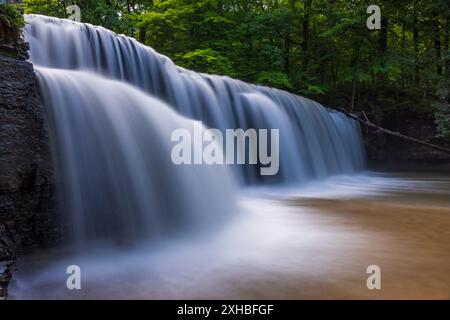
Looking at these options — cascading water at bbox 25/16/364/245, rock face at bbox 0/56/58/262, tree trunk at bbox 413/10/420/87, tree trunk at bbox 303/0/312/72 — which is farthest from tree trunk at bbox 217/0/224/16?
rock face at bbox 0/56/58/262

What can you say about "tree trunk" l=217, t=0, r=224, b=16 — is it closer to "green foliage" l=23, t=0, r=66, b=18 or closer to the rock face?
"green foliage" l=23, t=0, r=66, b=18

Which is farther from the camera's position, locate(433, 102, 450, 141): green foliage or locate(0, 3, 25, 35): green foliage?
locate(433, 102, 450, 141): green foliage

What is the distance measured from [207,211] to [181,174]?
48 cm

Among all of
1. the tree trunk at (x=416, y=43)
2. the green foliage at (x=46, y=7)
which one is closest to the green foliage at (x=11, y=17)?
the tree trunk at (x=416, y=43)

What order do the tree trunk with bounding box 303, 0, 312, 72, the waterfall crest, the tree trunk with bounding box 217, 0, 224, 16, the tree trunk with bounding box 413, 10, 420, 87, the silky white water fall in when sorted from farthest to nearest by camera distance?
the tree trunk with bounding box 217, 0, 224, 16
the tree trunk with bounding box 303, 0, 312, 72
the tree trunk with bounding box 413, 10, 420, 87
the waterfall crest
the silky white water

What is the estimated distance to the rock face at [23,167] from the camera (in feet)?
8.80

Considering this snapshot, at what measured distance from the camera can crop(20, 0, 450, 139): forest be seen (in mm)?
12773

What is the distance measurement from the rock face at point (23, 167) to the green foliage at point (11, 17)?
22.7 inches

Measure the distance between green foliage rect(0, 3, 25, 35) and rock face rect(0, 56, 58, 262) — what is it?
1.89 feet

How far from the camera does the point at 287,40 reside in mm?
16281

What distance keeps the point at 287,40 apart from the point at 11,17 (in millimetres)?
14307

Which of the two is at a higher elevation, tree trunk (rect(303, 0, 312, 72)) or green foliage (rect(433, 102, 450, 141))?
tree trunk (rect(303, 0, 312, 72))

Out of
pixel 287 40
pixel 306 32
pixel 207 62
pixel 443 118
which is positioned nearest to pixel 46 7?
pixel 207 62
